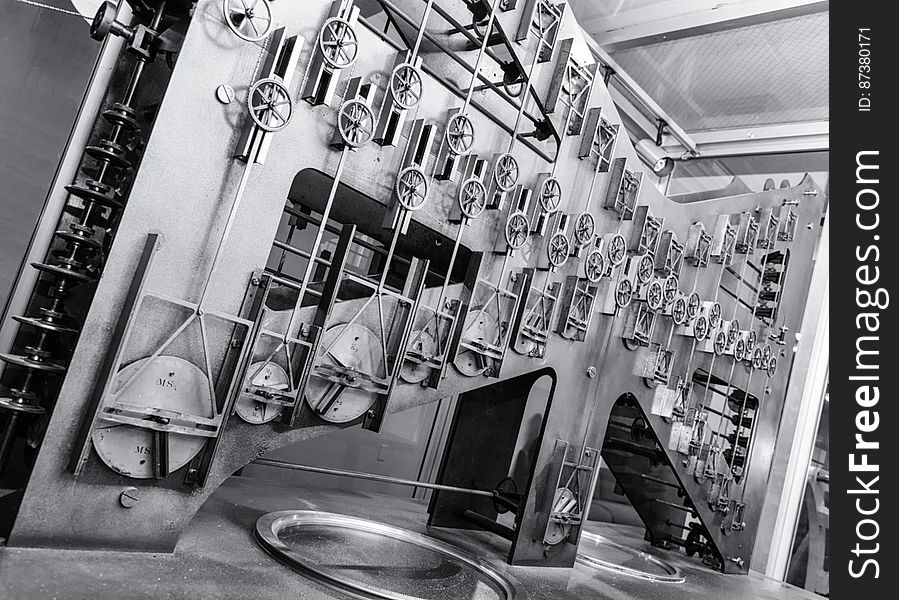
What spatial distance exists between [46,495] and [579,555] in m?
2.81

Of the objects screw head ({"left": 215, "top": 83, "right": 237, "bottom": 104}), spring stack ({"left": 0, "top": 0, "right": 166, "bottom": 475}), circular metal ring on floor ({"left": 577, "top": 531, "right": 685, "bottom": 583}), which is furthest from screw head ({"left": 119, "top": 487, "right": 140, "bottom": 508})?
circular metal ring on floor ({"left": 577, "top": 531, "right": 685, "bottom": 583})

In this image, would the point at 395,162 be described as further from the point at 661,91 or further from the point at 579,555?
the point at 661,91

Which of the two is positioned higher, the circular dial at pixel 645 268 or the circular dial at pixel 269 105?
the circular dial at pixel 645 268

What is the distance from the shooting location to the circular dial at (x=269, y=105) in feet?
6.68

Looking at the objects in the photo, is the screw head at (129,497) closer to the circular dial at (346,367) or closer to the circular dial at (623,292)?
the circular dial at (346,367)

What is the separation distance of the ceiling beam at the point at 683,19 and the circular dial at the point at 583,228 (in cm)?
235

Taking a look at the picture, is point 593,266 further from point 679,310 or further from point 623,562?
point 623,562

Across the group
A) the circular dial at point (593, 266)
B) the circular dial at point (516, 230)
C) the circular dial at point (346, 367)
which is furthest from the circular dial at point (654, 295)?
the circular dial at point (346, 367)

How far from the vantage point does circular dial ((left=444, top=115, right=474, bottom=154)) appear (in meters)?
2.61

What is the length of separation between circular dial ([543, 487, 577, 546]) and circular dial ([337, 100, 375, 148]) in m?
1.96

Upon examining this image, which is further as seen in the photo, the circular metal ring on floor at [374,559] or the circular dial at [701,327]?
the circular dial at [701,327]

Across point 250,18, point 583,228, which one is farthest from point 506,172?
point 250,18

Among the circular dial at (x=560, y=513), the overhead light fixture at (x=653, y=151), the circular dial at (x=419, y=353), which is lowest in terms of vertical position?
the circular dial at (x=560, y=513)

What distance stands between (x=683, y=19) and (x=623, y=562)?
3.66 m
